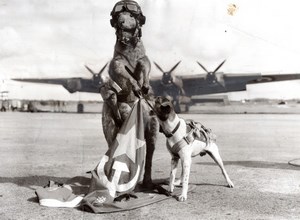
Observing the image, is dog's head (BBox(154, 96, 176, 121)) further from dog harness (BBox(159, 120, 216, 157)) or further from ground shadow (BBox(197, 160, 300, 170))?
ground shadow (BBox(197, 160, 300, 170))

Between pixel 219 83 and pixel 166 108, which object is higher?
pixel 166 108

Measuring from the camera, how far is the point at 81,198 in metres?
5.11

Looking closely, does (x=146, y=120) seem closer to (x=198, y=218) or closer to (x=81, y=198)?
(x=81, y=198)

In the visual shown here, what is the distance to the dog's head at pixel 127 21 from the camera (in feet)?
18.9

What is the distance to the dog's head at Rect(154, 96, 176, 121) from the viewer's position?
5109mm

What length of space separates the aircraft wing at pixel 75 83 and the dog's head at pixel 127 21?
28621mm

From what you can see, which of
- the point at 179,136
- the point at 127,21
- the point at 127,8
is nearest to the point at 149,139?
the point at 179,136

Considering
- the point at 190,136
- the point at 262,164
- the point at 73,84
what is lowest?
the point at 262,164

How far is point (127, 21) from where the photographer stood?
5770mm

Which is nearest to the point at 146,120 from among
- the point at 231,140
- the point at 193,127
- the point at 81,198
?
the point at 193,127

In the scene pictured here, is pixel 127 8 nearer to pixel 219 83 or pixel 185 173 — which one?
pixel 185 173

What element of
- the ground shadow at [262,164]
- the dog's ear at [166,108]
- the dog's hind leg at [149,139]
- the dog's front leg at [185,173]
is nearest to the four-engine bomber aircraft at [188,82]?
the ground shadow at [262,164]

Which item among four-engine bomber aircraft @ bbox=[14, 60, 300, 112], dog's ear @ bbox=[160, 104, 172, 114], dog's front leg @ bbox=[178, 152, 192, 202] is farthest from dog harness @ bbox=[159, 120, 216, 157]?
four-engine bomber aircraft @ bbox=[14, 60, 300, 112]

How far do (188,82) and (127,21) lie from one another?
30.5m
